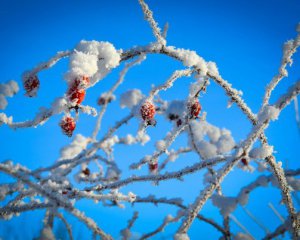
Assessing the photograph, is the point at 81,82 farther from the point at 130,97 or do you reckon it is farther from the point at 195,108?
the point at 130,97

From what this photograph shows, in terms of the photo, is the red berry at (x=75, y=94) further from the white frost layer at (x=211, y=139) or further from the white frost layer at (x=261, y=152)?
the white frost layer at (x=211, y=139)

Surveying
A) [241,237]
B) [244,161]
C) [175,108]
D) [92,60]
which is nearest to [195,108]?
[92,60]

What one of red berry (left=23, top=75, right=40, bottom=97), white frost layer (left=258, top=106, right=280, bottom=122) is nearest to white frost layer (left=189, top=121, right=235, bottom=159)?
white frost layer (left=258, top=106, right=280, bottom=122)

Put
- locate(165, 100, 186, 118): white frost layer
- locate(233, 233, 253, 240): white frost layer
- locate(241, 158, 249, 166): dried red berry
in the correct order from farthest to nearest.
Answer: locate(241, 158, 249, 166): dried red berry, locate(165, 100, 186, 118): white frost layer, locate(233, 233, 253, 240): white frost layer

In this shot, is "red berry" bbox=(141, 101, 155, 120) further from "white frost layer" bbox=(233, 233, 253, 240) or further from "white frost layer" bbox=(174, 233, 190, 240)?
"white frost layer" bbox=(233, 233, 253, 240)

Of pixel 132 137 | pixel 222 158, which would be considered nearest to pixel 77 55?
pixel 222 158

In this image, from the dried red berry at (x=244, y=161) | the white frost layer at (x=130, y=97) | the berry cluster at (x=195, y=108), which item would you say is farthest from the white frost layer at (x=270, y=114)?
the white frost layer at (x=130, y=97)
